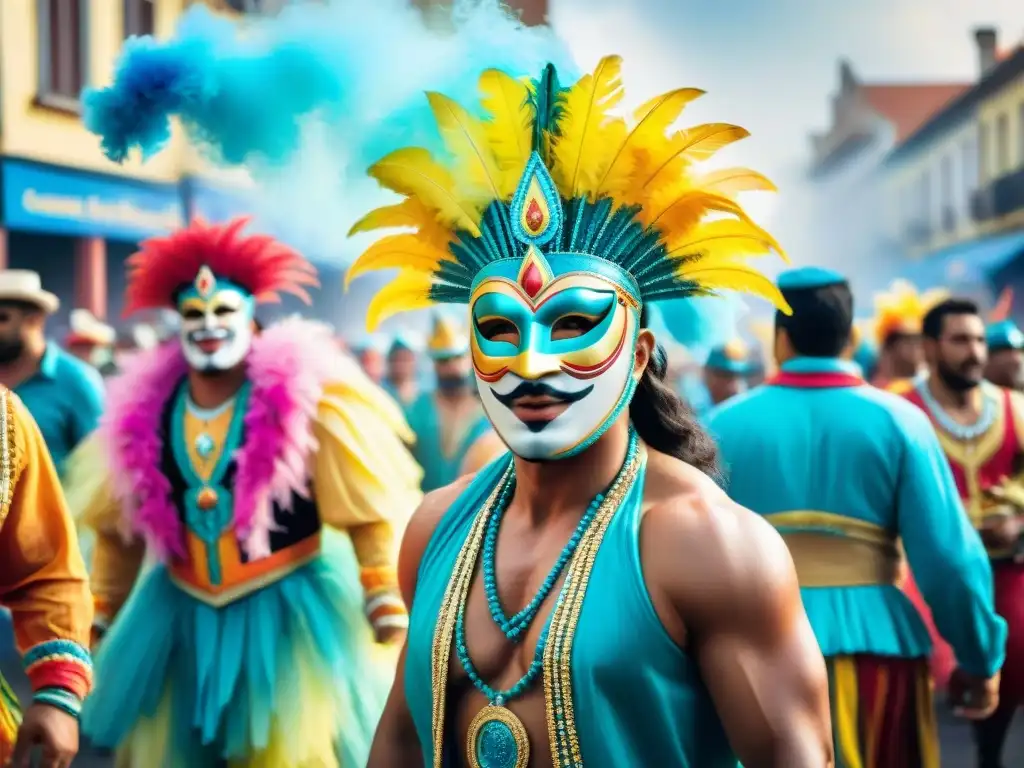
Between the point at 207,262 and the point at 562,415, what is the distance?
2901mm

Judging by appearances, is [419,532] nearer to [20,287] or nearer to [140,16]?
[20,287]

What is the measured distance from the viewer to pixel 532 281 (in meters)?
2.65

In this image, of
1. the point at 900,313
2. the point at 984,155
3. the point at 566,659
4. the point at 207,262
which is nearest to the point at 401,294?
the point at 566,659

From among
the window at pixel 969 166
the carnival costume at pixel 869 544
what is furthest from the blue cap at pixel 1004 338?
the window at pixel 969 166

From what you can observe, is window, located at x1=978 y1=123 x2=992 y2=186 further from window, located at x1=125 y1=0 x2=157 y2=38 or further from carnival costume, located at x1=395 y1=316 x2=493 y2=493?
carnival costume, located at x1=395 y1=316 x2=493 y2=493

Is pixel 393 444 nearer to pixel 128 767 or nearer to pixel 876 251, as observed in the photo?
pixel 128 767

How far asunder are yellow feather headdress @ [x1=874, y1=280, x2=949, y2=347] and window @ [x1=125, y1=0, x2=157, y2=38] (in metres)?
11.0

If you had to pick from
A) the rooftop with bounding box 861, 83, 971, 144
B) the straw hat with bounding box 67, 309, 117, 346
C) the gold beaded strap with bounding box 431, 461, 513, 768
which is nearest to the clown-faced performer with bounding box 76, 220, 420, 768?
the gold beaded strap with bounding box 431, 461, 513, 768

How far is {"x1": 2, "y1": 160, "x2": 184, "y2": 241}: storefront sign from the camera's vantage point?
627 inches

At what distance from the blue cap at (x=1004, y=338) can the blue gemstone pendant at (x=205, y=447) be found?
177 inches

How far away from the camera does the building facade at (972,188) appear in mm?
27062

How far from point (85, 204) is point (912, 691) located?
14.7 meters

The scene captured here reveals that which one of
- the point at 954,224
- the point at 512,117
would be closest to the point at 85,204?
the point at 512,117

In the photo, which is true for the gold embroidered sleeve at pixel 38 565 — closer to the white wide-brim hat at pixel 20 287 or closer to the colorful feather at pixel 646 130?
the colorful feather at pixel 646 130
